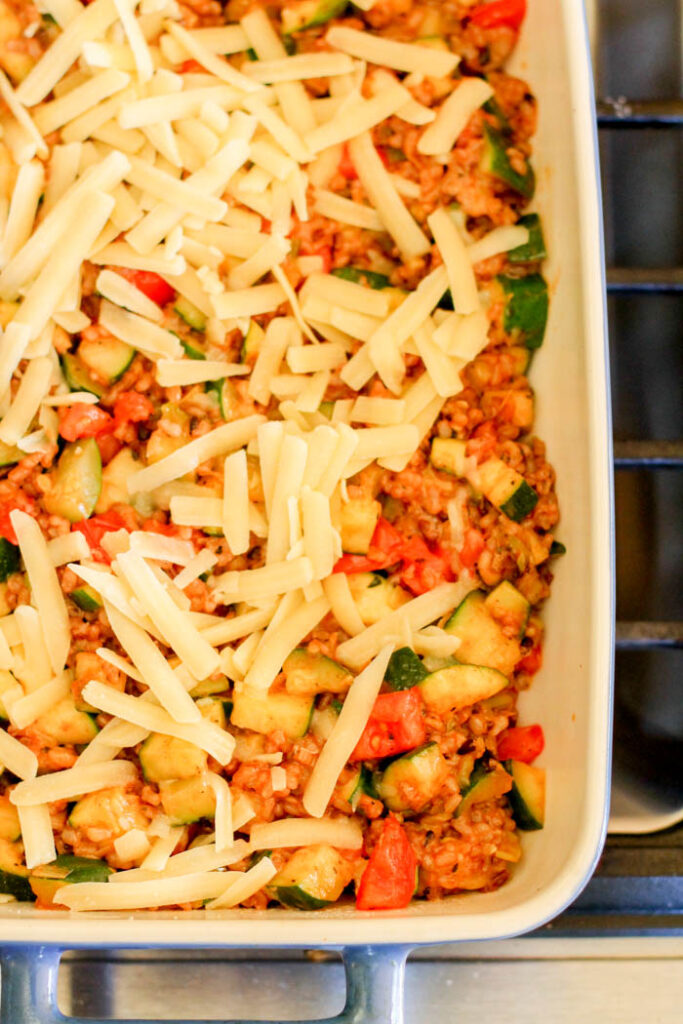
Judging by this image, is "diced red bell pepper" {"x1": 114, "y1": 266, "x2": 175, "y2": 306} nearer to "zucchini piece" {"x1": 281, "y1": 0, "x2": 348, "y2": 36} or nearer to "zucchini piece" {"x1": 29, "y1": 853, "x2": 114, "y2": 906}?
"zucchini piece" {"x1": 281, "y1": 0, "x2": 348, "y2": 36}

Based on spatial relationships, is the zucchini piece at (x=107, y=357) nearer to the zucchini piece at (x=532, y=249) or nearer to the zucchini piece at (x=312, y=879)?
the zucchini piece at (x=532, y=249)

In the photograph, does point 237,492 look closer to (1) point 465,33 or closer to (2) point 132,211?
(2) point 132,211

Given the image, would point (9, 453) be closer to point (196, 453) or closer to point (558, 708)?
point (196, 453)

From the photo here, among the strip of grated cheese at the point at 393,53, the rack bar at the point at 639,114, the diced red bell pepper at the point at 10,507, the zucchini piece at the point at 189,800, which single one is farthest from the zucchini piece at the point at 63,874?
the rack bar at the point at 639,114

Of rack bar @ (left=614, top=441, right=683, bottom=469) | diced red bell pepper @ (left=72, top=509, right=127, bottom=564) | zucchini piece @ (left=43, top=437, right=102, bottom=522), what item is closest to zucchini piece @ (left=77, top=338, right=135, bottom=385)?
zucchini piece @ (left=43, top=437, right=102, bottom=522)

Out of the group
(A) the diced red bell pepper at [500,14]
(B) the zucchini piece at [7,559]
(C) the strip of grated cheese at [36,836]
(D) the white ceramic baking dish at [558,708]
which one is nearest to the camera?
(D) the white ceramic baking dish at [558,708]

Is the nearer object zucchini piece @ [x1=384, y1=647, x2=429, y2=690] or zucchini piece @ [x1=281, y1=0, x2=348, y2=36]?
zucchini piece @ [x1=384, y1=647, x2=429, y2=690]

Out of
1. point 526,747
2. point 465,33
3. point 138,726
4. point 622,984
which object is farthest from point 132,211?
point 622,984
